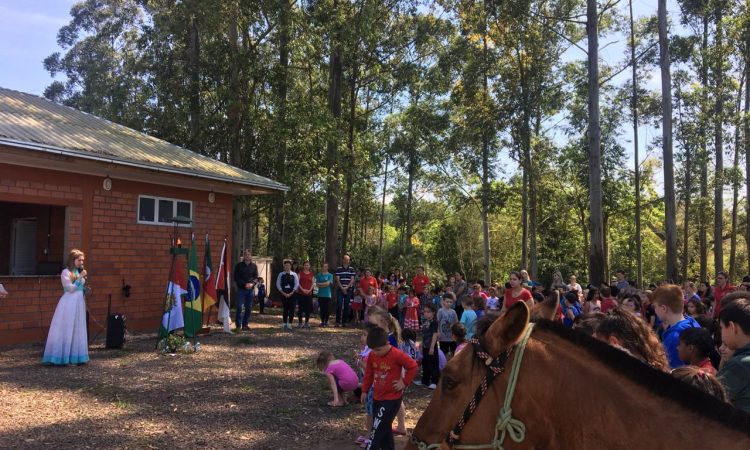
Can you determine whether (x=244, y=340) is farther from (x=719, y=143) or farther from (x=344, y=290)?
(x=719, y=143)

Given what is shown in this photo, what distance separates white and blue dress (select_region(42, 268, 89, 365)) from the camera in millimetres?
9617

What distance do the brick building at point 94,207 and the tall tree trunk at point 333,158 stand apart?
16.7 feet

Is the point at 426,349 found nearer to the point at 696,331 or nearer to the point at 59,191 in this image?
the point at 696,331

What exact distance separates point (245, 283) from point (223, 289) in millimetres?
978

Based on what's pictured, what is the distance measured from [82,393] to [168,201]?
711cm

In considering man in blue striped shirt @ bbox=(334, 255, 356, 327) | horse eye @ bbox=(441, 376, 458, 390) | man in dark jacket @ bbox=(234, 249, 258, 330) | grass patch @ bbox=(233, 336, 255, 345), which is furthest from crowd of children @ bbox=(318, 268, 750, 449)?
man in blue striped shirt @ bbox=(334, 255, 356, 327)

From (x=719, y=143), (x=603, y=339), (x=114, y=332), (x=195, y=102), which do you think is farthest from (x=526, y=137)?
(x=603, y=339)

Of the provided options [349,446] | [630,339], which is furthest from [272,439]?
[630,339]

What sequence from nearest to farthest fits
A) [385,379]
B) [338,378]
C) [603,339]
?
[603,339] < [385,379] < [338,378]

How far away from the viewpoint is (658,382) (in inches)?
70.3

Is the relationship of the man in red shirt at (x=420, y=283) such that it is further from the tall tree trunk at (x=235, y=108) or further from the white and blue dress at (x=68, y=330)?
the white and blue dress at (x=68, y=330)

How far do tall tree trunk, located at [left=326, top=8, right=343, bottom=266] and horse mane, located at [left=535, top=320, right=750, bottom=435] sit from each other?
18617mm

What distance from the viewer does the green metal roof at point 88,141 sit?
11047 mm

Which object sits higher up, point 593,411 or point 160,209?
point 160,209
